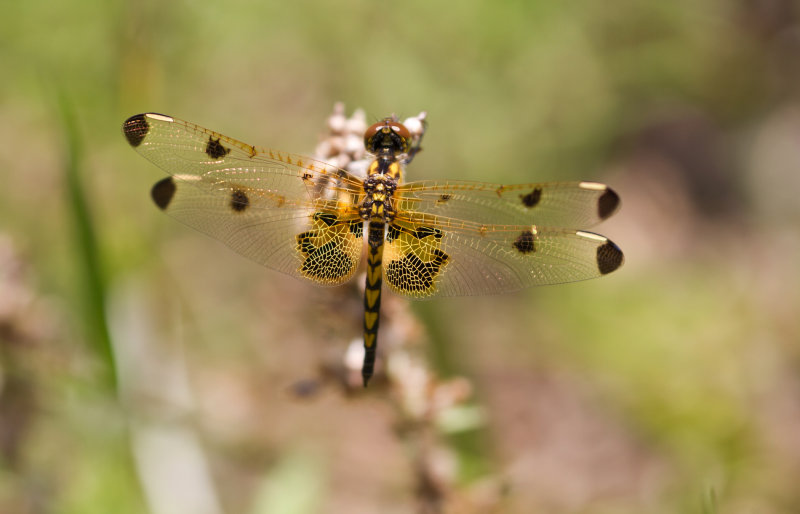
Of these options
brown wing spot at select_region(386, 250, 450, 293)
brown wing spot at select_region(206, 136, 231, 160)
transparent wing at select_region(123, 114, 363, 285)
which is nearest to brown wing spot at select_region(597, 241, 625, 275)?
brown wing spot at select_region(386, 250, 450, 293)

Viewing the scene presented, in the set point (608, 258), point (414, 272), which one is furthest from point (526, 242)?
point (414, 272)

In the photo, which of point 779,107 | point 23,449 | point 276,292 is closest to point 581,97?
point 779,107

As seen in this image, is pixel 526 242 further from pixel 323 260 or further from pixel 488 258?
pixel 323 260

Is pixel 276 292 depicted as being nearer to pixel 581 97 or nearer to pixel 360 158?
pixel 360 158

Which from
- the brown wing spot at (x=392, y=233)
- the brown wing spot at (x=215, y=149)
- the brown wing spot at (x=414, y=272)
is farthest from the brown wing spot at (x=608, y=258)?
the brown wing spot at (x=215, y=149)

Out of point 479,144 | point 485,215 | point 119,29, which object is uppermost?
point 119,29

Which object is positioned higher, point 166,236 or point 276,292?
point 166,236

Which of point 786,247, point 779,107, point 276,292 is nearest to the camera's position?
point 276,292
